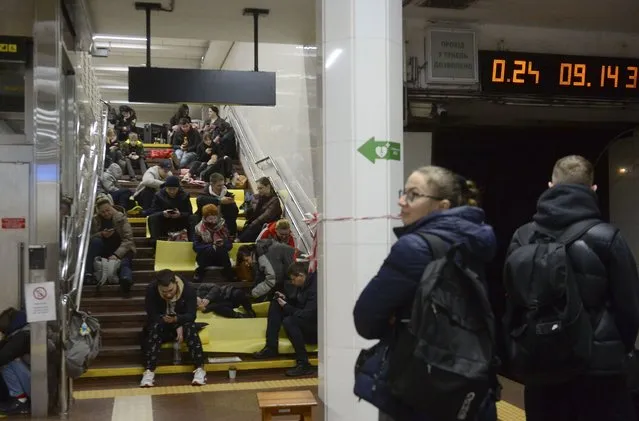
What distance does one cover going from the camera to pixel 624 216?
7715 mm

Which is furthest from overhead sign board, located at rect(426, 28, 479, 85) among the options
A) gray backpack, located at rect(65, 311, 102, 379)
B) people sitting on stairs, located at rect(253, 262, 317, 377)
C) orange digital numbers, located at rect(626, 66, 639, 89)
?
gray backpack, located at rect(65, 311, 102, 379)

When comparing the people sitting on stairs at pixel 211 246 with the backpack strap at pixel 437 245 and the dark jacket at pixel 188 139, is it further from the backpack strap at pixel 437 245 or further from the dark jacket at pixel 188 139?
the backpack strap at pixel 437 245

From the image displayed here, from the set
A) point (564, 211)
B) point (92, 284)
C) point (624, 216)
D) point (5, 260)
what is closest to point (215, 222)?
point (92, 284)

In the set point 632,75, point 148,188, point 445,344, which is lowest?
point 445,344

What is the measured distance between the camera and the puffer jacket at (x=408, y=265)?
2.54 meters

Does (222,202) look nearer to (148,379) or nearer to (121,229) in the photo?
(121,229)

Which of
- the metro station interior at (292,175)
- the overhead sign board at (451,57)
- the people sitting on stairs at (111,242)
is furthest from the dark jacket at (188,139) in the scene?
the overhead sign board at (451,57)

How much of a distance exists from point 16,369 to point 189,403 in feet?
4.63

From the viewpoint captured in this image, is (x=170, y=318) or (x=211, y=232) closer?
(x=170, y=318)

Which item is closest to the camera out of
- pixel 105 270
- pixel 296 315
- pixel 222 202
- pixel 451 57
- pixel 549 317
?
pixel 549 317

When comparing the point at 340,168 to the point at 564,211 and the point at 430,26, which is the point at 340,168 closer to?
the point at 564,211

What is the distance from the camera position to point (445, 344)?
2.48m

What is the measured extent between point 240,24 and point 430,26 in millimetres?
1995

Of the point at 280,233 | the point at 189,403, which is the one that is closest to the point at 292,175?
the point at 280,233
